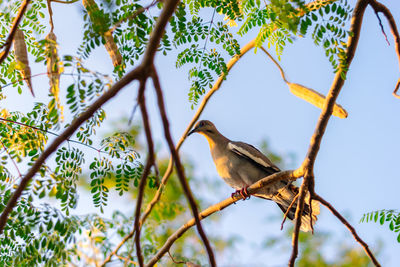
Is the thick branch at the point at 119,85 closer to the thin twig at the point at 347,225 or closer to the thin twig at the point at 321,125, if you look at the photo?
the thin twig at the point at 321,125

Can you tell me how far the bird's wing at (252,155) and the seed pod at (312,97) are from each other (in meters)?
1.30

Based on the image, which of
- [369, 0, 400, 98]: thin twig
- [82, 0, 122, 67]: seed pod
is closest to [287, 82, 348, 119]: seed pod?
[369, 0, 400, 98]: thin twig

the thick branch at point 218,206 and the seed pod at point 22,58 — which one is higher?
the seed pod at point 22,58

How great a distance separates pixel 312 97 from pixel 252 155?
1719 mm

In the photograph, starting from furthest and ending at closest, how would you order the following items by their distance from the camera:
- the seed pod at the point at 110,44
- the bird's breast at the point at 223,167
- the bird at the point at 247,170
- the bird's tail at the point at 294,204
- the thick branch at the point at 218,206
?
the bird's breast at the point at 223,167
the bird at the point at 247,170
the bird's tail at the point at 294,204
the thick branch at the point at 218,206
the seed pod at the point at 110,44

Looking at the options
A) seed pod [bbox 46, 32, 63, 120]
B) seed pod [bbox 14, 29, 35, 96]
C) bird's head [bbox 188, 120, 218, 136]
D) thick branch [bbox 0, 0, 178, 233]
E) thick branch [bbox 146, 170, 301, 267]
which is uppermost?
bird's head [bbox 188, 120, 218, 136]

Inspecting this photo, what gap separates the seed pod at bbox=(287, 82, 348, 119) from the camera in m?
4.10

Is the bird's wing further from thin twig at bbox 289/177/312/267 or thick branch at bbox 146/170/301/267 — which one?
thin twig at bbox 289/177/312/267

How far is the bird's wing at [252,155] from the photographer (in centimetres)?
585

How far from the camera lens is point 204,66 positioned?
463 centimetres

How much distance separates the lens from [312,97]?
171 inches

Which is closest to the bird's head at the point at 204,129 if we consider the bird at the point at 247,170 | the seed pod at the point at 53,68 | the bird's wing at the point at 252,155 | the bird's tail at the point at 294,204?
the bird at the point at 247,170

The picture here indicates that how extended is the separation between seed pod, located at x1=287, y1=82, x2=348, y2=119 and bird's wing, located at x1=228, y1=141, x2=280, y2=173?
1.30 meters

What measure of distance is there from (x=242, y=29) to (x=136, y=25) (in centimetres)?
106
